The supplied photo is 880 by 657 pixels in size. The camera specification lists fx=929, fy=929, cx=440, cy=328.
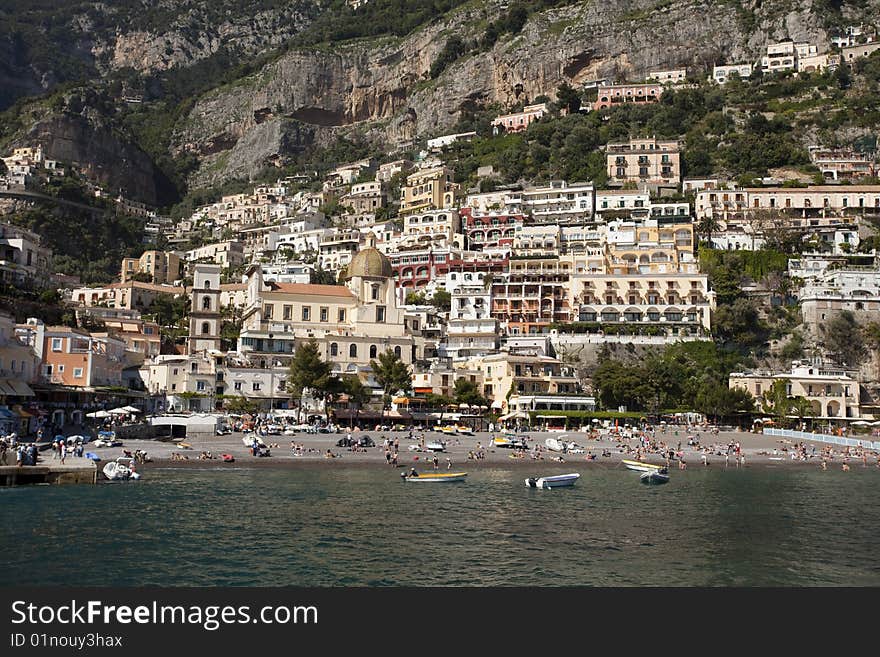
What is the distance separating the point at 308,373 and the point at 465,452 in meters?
16.3

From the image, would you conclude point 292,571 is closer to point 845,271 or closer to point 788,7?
point 845,271

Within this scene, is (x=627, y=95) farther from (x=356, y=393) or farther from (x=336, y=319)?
(x=356, y=393)

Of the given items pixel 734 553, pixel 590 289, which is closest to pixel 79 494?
pixel 734 553

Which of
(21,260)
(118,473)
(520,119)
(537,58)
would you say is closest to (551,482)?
(118,473)

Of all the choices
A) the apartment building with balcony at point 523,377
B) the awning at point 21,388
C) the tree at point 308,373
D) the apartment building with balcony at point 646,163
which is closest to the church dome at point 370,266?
the apartment building with balcony at point 523,377

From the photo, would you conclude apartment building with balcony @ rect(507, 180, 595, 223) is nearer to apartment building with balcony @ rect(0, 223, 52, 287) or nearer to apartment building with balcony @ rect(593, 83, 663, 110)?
apartment building with balcony @ rect(593, 83, 663, 110)

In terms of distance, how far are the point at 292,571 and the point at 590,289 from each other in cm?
7741

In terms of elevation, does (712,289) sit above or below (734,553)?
above

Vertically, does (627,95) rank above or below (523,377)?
above

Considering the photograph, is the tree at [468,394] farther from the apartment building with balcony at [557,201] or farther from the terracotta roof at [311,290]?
the apartment building with balcony at [557,201]

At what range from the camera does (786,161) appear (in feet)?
427

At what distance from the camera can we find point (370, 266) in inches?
3656

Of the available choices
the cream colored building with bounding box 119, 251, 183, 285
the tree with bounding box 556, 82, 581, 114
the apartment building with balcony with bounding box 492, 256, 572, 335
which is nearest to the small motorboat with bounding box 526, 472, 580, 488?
the apartment building with balcony with bounding box 492, 256, 572, 335

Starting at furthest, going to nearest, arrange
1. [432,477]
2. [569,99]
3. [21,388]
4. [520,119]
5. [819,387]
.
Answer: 1. [520,119]
2. [569,99]
3. [819,387]
4. [21,388]
5. [432,477]
